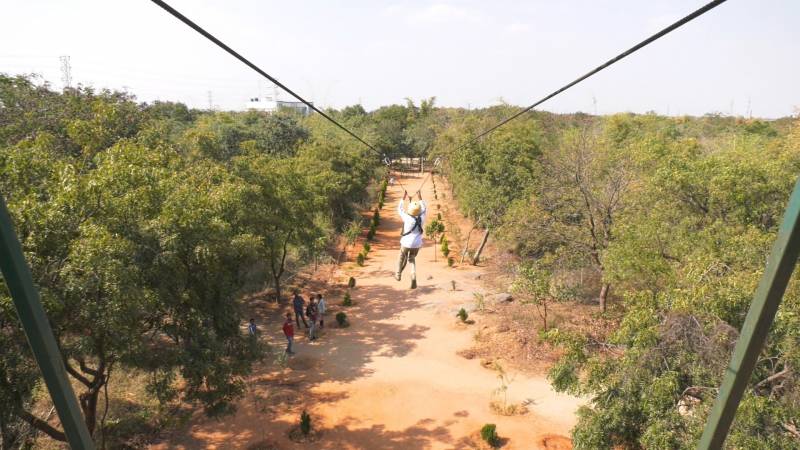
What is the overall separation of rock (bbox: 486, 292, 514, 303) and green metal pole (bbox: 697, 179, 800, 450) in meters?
19.1

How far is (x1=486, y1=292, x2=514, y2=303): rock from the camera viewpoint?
20.5 m

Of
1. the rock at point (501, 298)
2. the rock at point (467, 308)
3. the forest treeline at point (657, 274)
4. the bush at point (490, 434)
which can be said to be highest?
the forest treeline at point (657, 274)

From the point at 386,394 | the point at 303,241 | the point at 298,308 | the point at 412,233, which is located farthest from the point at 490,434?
the point at 303,241

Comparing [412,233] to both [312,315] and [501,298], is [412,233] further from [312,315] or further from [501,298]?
[501,298]

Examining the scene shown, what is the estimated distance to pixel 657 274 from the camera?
1126 centimetres

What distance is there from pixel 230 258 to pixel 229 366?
2474mm

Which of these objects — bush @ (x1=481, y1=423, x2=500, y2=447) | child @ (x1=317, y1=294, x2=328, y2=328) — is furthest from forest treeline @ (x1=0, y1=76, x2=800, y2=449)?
bush @ (x1=481, y1=423, x2=500, y2=447)

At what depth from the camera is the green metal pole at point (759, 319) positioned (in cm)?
144

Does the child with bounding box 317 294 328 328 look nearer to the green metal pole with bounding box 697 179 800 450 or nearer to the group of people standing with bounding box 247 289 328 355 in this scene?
the group of people standing with bounding box 247 289 328 355

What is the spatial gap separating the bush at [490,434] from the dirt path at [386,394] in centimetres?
43

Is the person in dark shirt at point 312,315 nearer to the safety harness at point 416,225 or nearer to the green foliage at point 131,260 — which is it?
the green foliage at point 131,260

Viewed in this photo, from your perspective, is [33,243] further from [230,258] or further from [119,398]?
[119,398]

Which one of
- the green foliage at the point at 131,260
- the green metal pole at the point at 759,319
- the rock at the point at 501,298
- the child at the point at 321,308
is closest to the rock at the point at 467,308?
the rock at the point at 501,298

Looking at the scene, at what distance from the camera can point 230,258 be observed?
1126cm
